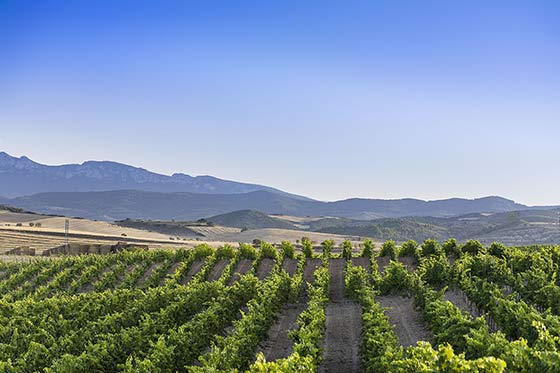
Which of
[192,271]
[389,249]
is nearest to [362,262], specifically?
[389,249]

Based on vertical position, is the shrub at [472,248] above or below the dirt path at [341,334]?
above

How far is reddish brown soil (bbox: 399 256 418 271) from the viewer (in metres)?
35.0

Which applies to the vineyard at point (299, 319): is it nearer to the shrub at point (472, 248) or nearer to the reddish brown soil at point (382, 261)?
the shrub at point (472, 248)

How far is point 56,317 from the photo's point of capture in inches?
982

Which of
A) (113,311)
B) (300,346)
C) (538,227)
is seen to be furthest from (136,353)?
(538,227)

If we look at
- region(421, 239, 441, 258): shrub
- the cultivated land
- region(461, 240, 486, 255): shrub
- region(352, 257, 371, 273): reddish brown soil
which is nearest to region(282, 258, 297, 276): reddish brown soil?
region(352, 257, 371, 273): reddish brown soil

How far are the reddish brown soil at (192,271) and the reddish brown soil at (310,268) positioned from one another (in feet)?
24.4

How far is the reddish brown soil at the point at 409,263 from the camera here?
35.0 metres

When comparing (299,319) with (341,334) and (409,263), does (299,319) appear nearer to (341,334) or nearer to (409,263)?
(341,334)

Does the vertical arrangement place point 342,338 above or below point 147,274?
above

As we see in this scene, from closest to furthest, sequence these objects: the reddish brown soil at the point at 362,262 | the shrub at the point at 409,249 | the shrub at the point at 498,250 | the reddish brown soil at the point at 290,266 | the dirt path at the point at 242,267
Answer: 1. the dirt path at the point at 242,267
2. the shrub at the point at 498,250
3. the reddish brown soil at the point at 290,266
4. the reddish brown soil at the point at 362,262
5. the shrub at the point at 409,249

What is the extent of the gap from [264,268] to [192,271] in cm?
498

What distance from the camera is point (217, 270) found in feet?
123

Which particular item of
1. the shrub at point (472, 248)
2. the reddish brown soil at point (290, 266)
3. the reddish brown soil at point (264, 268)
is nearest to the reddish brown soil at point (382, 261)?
the shrub at point (472, 248)
